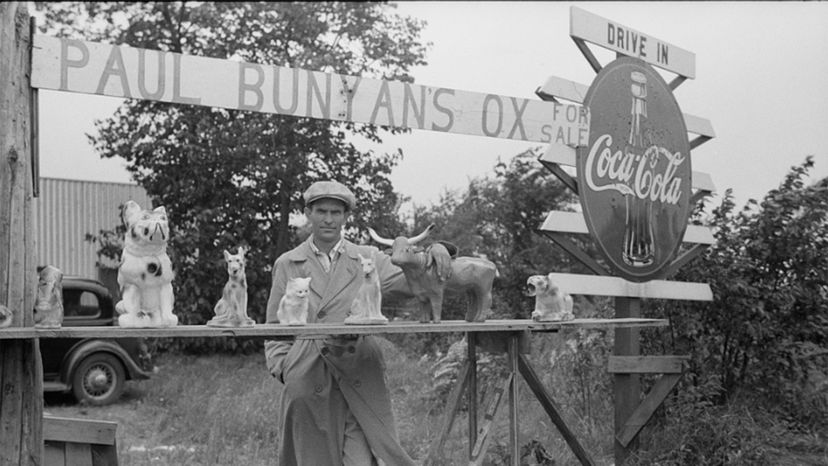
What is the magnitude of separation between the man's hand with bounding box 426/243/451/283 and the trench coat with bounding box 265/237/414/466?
281 mm

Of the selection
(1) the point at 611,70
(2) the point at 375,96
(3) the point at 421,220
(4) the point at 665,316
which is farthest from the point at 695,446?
(3) the point at 421,220

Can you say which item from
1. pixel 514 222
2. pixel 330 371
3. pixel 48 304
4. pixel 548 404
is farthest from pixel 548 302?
pixel 514 222

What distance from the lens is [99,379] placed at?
34.3 feet

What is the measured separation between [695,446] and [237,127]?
7469 mm

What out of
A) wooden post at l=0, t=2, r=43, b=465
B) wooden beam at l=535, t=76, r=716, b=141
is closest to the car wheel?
wooden post at l=0, t=2, r=43, b=465

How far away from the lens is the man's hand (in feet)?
15.6

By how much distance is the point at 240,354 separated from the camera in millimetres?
13055

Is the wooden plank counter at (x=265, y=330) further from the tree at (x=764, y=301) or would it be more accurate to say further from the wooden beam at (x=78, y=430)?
the tree at (x=764, y=301)

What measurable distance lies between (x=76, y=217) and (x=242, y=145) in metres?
3.16

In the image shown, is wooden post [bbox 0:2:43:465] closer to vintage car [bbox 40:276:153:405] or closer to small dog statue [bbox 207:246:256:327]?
small dog statue [bbox 207:246:256:327]

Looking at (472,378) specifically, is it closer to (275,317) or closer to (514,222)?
(275,317)

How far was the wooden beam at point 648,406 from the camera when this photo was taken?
6461 mm

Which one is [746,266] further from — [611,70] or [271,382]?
[271,382]

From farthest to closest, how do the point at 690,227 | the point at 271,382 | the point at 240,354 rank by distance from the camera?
the point at 240,354
the point at 271,382
the point at 690,227
